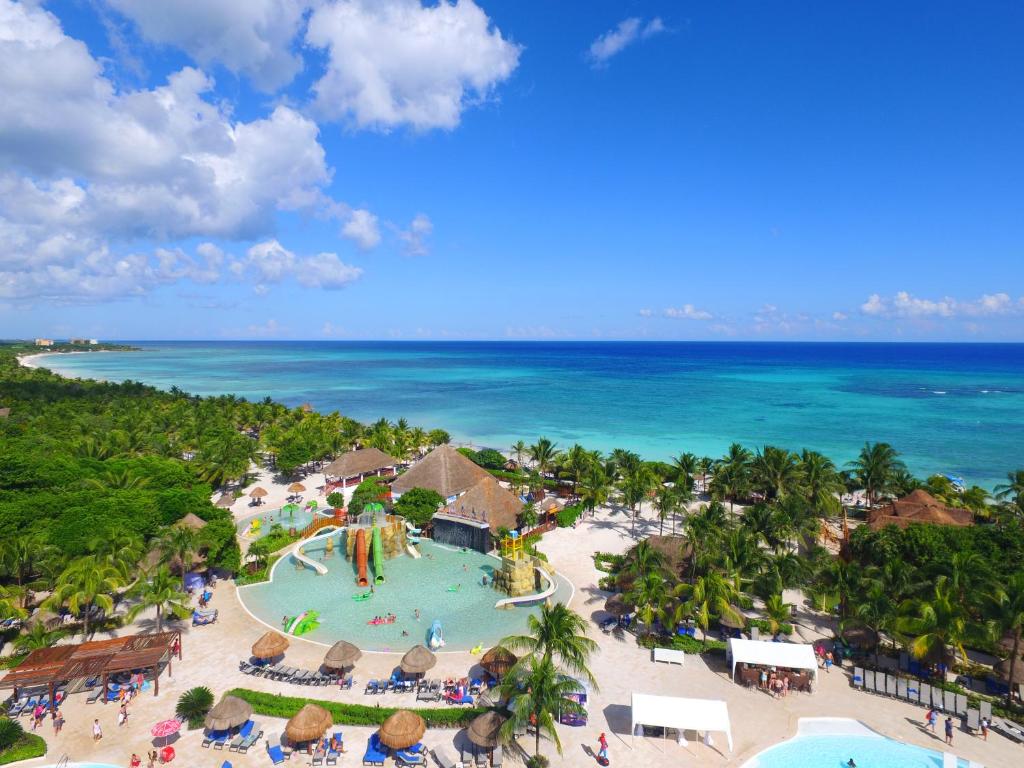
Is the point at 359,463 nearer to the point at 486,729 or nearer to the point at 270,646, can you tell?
the point at 270,646

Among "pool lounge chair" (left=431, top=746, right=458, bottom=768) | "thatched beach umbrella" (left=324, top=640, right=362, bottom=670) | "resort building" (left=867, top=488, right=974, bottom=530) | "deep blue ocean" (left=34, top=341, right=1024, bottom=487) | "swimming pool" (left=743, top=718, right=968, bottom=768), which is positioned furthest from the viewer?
"deep blue ocean" (left=34, top=341, right=1024, bottom=487)

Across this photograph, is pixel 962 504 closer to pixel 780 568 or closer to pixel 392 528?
pixel 780 568

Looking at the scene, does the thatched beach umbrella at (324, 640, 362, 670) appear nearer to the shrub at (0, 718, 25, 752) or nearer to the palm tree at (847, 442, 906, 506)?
the shrub at (0, 718, 25, 752)

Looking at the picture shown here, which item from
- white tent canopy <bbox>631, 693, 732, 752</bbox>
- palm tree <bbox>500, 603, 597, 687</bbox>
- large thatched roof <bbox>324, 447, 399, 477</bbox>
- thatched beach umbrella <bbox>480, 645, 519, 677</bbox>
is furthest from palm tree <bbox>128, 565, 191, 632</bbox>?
large thatched roof <bbox>324, 447, 399, 477</bbox>

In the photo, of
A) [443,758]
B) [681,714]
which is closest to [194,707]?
[443,758]

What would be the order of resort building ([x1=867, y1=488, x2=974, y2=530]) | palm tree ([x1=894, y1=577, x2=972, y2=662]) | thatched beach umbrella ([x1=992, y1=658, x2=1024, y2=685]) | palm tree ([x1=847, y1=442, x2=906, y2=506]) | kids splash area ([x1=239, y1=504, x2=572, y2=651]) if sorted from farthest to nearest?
palm tree ([x1=847, y1=442, x2=906, y2=506]) < resort building ([x1=867, y1=488, x2=974, y2=530]) < kids splash area ([x1=239, y1=504, x2=572, y2=651]) < palm tree ([x1=894, y1=577, x2=972, y2=662]) < thatched beach umbrella ([x1=992, y1=658, x2=1024, y2=685])

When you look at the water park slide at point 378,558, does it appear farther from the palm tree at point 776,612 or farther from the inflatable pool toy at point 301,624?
the palm tree at point 776,612
